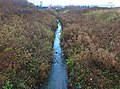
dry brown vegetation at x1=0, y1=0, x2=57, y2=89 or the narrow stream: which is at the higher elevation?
dry brown vegetation at x1=0, y1=0, x2=57, y2=89

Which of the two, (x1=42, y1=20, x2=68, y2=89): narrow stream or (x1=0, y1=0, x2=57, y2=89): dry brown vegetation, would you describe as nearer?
(x1=0, y1=0, x2=57, y2=89): dry brown vegetation

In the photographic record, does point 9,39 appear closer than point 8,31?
Yes

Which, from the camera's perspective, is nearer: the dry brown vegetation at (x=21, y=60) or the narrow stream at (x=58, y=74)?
the dry brown vegetation at (x=21, y=60)

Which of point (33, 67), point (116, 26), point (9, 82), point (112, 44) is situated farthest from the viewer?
point (116, 26)

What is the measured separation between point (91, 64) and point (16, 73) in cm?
436

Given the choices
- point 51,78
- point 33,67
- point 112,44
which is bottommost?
point 51,78

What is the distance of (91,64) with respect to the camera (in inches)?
431

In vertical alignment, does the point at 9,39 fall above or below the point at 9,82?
above

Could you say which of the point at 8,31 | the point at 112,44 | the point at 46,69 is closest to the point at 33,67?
the point at 46,69

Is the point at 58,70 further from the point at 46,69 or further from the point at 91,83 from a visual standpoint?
the point at 91,83

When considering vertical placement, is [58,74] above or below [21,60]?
below

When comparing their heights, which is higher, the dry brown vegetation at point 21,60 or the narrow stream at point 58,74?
the dry brown vegetation at point 21,60

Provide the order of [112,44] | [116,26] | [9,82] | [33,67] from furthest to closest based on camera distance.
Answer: [116,26] < [112,44] < [33,67] < [9,82]

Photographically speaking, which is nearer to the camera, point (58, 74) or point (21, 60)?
point (21, 60)
